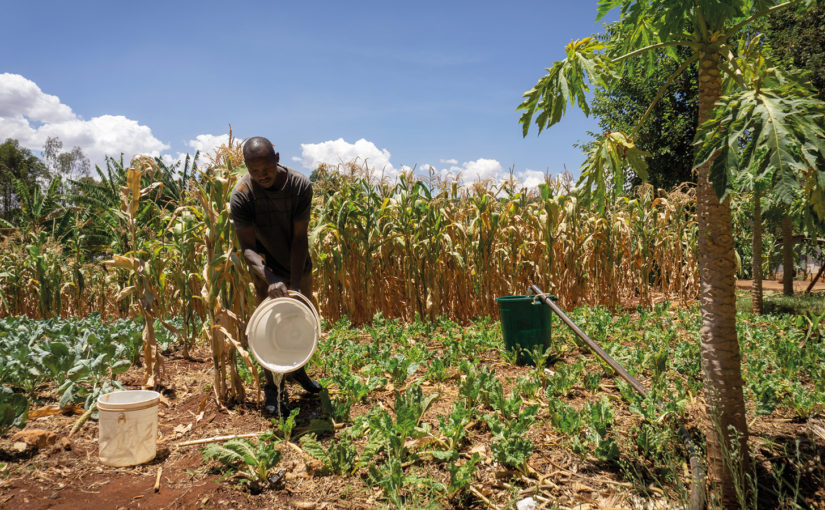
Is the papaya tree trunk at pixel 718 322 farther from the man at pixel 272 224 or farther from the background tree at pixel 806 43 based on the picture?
the background tree at pixel 806 43

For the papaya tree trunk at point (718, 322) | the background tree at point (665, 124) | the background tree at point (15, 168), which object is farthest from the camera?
the background tree at point (15, 168)

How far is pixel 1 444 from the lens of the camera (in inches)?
111

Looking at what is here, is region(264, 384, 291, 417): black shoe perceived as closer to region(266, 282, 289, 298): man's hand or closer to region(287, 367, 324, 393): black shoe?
region(287, 367, 324, 393): black shoe

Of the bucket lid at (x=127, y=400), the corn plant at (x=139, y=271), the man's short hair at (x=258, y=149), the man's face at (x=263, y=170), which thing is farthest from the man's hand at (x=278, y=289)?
the corn plant at (x=139, y=271)

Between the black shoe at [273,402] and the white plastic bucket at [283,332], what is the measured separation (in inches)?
16.1

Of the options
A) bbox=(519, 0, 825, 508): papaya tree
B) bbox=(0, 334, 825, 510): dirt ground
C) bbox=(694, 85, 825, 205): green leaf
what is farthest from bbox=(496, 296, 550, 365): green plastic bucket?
bbox=(694, 85, 825, 205): green leaf

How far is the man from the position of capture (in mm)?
3074

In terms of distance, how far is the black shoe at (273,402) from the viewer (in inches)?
134

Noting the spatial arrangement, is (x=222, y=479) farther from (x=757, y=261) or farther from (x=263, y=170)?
(x=757, y=261)

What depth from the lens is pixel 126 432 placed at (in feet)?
8.98

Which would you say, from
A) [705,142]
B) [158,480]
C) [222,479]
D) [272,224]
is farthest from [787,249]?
[158,480]

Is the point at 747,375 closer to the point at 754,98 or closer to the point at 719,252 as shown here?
the point at 719,252

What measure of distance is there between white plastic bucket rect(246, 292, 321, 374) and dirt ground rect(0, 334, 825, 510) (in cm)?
55

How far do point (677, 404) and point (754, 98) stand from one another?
2009mm
